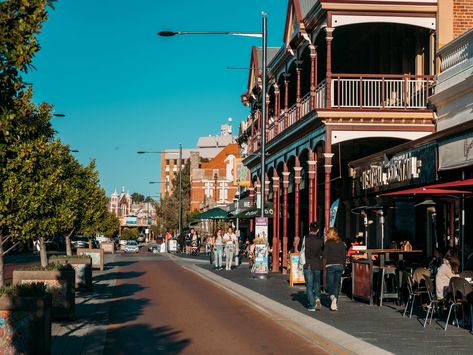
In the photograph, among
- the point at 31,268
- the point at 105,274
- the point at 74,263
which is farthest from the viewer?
the point at 105,274

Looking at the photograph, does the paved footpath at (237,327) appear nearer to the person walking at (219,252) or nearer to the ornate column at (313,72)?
the ornate column at (313,72)

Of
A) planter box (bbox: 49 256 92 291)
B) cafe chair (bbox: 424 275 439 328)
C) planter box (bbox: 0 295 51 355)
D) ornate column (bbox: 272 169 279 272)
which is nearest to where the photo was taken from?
planter box (bbox: 0 295 51 355)

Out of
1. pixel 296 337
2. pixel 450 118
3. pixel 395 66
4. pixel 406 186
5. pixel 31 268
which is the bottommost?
pixel 296 337

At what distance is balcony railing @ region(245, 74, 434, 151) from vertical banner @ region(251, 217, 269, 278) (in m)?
3.93

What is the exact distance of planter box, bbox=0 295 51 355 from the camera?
9.83 m

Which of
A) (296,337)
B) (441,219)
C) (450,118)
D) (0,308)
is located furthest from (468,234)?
(0,308)

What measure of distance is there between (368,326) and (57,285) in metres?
5.85

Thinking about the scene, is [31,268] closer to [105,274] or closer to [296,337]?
[296,337]

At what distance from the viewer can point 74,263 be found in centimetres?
2288

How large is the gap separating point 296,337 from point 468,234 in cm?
803

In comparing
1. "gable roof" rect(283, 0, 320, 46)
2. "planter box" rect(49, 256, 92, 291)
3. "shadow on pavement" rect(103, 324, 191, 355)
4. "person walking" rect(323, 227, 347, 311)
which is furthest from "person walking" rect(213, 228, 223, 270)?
"shadow on pavement" rect(103, 324, 191, 355)

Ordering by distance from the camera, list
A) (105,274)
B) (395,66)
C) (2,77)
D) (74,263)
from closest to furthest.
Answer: (2,77) < (74,263) < (395,66) < (105,274)

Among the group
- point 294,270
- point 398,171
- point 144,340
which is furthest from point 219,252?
point 144,340

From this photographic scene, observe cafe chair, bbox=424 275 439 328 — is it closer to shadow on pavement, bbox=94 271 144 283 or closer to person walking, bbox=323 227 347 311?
person walking, bbox=323 227 347 311
